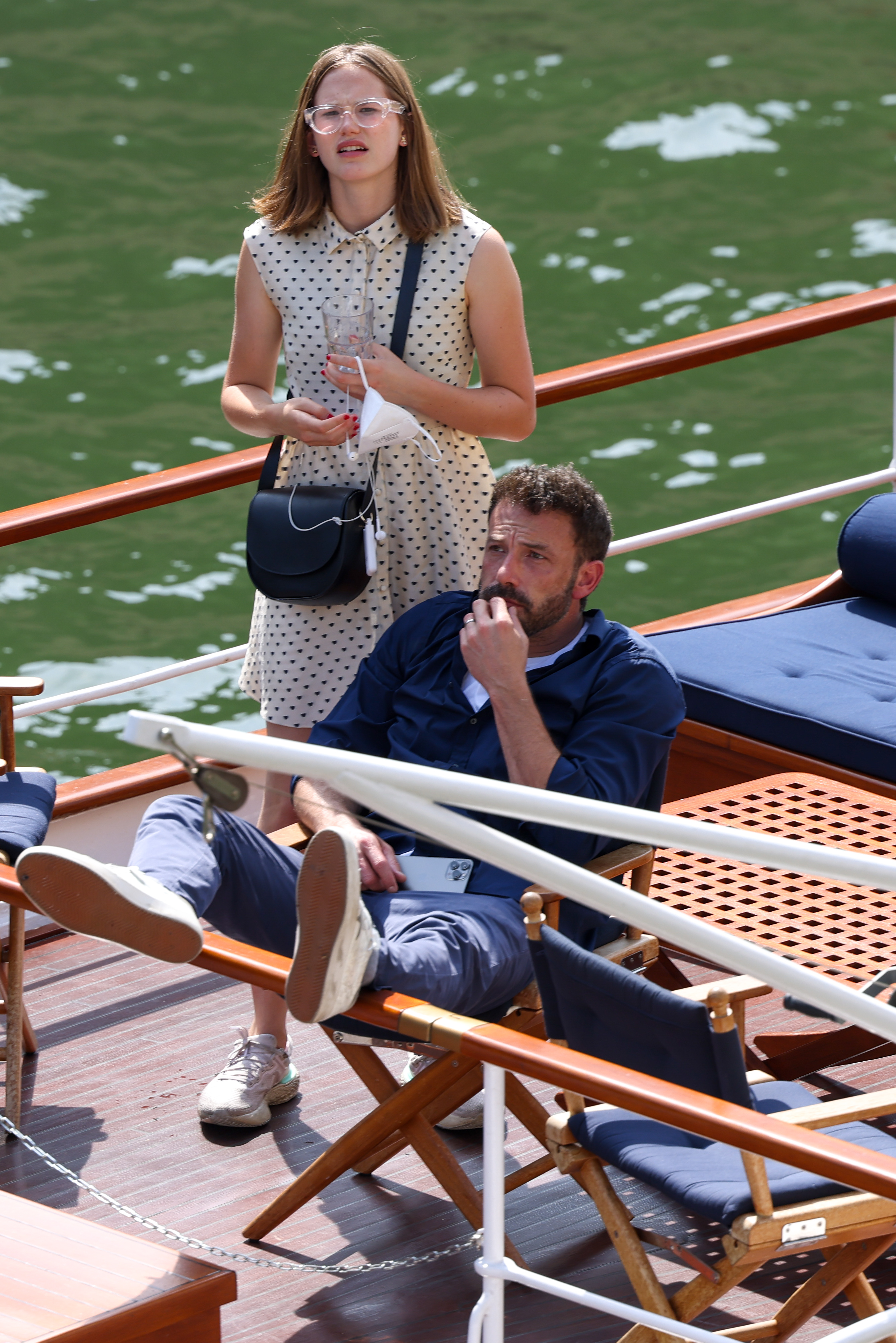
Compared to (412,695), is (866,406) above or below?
below

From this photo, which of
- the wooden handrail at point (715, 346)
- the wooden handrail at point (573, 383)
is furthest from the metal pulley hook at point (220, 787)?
the wooden handrail at point (715, 346)

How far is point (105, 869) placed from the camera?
243 cm

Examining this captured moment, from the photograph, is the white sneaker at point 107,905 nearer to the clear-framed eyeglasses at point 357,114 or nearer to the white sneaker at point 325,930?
the white sneaker at point 325,930

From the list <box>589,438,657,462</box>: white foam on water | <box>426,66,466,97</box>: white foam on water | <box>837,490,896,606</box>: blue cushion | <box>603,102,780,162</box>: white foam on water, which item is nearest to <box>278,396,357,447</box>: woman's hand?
<box>837,490,896,606</box>: blue cushion

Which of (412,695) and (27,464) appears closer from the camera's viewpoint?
(412,695)

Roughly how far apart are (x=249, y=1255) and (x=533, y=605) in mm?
1163

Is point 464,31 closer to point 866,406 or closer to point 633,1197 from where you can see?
point 866,406

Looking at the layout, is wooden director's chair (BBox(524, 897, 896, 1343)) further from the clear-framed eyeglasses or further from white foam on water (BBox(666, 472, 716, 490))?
white foam on water (BBox(666, 472, 716, 490))

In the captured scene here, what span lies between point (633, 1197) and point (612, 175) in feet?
39.3

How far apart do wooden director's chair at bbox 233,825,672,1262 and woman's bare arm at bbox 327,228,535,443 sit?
2.68 ft

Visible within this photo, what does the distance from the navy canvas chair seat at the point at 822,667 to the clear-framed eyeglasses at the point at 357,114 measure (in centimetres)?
154

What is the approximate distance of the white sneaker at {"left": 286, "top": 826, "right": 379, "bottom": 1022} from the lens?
7.89ft

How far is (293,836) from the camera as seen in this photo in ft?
10.8

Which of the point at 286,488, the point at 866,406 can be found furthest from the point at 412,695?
the point at 866,406
